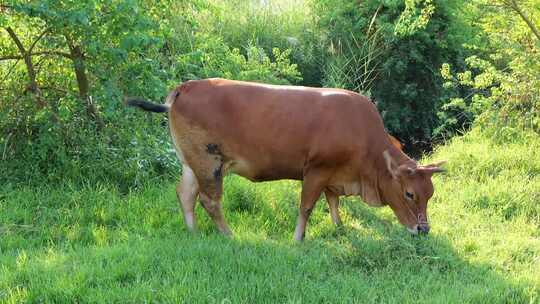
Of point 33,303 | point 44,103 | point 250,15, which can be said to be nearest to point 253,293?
point 33,303

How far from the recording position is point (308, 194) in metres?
5.97

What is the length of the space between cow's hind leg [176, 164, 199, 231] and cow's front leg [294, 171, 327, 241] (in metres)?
1.00

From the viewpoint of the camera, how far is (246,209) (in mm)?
6715

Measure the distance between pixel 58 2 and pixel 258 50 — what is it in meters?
3.74

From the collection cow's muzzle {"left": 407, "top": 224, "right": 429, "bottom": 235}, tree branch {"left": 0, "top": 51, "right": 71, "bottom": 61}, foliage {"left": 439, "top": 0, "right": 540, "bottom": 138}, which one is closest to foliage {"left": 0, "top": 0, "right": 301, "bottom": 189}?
tree branch {"left": 0, "top": 51, "right": 71, "bottom": 61}

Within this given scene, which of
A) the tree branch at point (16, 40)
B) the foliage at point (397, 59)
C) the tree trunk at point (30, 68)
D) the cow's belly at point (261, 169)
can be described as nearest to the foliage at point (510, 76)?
the foliage at point (397, 59)

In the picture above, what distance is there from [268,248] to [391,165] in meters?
1.43

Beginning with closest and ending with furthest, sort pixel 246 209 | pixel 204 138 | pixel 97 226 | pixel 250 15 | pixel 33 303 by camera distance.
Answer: pixel 33 303 → pixel 204 138 → pixel 97 226 → pixel 246 209 → pixel 250 15

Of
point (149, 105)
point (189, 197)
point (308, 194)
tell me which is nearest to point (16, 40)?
point (149, 105)

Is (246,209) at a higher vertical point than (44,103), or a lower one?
lower

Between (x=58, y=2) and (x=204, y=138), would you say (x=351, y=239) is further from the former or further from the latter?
(x=58, y=2)

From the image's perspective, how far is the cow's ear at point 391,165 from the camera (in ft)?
19.5

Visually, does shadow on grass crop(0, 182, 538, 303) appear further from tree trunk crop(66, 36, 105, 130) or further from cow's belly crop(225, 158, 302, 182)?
tree trunk crop(66, 36, 105, 130)

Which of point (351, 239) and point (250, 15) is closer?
point (351, 239)
